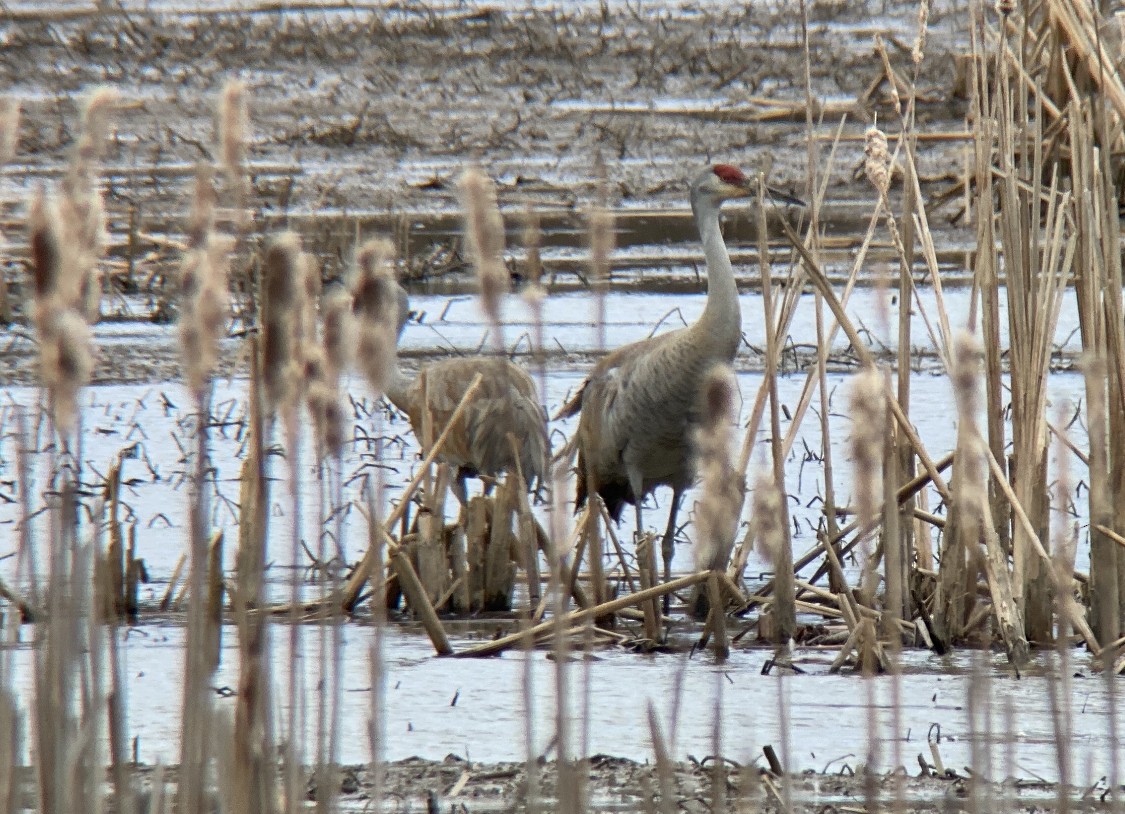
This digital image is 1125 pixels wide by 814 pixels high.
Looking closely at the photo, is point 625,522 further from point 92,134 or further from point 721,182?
point 92,134

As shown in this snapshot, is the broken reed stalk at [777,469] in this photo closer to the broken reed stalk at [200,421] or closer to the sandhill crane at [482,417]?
the broken reed stalk at [200,421]

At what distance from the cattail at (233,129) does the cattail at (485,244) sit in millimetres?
203

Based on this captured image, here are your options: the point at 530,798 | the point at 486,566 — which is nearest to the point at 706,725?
the point at 486,566

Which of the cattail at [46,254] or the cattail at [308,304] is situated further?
the cattail at [308,304]

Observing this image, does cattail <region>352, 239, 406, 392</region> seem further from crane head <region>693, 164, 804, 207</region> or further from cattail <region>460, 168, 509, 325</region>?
crane head <region>693, 164, 804, 207</region>

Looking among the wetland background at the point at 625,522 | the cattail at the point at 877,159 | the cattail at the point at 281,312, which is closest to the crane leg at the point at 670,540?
the wetland background at the point at 625,522

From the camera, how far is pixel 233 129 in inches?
70.0

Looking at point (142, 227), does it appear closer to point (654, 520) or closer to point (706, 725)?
point (654, 520)

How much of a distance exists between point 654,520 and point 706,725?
2708mm

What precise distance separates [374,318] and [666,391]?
3.85 meters

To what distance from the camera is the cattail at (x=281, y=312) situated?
5.85ft

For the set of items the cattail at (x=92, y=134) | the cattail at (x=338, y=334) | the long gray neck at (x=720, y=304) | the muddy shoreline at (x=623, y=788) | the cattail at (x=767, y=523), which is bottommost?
the muddy shoreline at (x=623, y=788)

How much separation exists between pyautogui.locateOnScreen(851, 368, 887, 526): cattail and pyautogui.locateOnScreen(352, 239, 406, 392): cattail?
0.44 meters

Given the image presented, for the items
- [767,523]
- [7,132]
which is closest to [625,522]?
[767,523]
